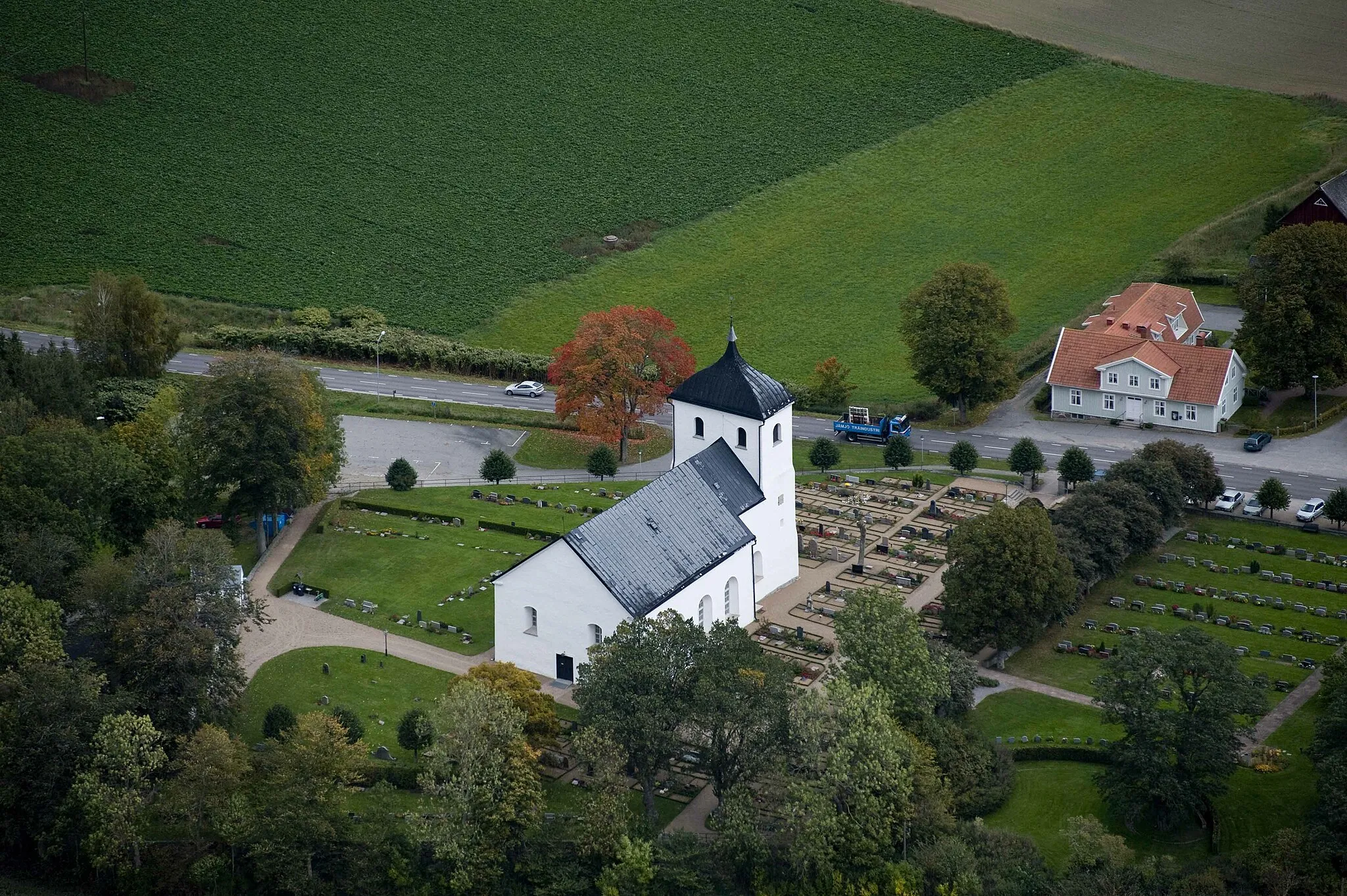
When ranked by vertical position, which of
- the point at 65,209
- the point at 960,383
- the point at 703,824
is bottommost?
the point at 703,824

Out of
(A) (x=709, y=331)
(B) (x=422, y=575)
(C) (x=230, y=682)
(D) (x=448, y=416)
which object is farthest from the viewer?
(A) (x=709, y=331)

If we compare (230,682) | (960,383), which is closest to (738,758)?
(230,682)

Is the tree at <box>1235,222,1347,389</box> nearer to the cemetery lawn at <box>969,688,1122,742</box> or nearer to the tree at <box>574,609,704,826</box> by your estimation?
the cemetery lawn at <box>969,688,1122,742</box>

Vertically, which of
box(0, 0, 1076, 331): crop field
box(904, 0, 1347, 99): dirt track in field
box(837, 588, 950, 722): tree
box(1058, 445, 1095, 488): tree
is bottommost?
box(837, 588, 950, 722): tree

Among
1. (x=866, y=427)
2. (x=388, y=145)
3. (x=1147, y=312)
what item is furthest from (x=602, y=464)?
(x=388, y=145)

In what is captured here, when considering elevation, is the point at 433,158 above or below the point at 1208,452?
above

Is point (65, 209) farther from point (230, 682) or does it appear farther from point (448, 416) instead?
point (230, 682)

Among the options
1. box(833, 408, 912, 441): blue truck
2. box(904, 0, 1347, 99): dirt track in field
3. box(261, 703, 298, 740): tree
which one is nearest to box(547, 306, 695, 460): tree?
box(833, 408, 912, 441): blue truck
